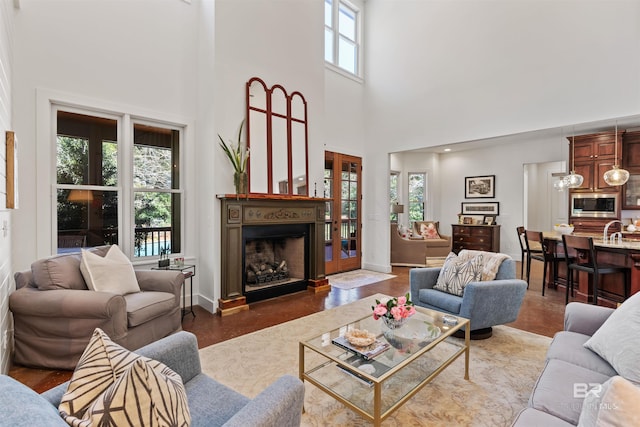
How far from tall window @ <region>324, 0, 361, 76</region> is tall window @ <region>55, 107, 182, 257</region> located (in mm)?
3725

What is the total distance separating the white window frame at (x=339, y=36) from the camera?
20.2 feet

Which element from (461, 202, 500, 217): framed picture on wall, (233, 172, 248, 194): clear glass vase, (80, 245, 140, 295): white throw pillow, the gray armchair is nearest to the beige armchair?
(461, 202, 500, 217): framed picture on wall

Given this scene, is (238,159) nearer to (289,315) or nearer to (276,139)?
(276,139)

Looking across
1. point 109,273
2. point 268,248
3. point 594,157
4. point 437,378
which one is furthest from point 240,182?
point 594,157

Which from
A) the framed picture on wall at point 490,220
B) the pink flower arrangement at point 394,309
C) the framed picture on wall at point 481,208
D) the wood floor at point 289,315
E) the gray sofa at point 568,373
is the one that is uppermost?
the framed picture on wall at point 481,208

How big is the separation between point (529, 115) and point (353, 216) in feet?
11.4

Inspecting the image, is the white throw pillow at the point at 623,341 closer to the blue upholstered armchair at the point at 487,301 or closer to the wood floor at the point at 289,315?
the blue upholstered armchair at the point at 487,301

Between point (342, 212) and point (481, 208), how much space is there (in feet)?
13.8

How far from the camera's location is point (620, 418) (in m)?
0.84

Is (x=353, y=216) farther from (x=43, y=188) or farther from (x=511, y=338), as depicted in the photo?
(x=43, y=188)

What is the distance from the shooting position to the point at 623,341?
1.58 meters

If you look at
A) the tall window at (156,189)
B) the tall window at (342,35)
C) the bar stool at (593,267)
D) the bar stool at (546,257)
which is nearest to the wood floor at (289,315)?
the bar stool at (546,257)

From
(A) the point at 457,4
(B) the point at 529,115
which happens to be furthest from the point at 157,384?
(A) the point at 457,4

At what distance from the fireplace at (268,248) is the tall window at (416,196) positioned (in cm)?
463
